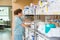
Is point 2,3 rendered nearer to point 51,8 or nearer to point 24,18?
point 24,18

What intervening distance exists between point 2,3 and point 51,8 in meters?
8.24

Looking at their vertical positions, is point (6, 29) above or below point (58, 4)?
below

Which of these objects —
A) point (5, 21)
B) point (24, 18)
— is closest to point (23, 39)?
point (24, 18)

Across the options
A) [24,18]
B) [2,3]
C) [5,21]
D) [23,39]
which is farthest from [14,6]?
[5,21]

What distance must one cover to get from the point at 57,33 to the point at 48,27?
0.14m

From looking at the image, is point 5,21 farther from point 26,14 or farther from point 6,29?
point 26,14

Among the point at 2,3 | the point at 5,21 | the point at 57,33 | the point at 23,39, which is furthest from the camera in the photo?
the point at 5,21

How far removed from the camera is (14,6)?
6273 millimetres

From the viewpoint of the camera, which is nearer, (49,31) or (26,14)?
(49,31)

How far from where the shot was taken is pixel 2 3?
32.0 ft

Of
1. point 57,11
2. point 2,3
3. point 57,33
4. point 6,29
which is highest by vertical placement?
point 2,3

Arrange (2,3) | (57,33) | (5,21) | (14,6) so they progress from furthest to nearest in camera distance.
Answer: (5,21)
(2,3)
(14,6)
(57,33)

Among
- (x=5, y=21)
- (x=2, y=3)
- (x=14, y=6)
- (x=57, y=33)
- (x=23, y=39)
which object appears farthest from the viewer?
(x=5, y=21)

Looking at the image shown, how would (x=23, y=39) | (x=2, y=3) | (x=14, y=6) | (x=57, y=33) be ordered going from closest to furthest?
(x=57, y=33) < (x=23, y=39) < (x=14, y=6) < (x=2, y=3)
